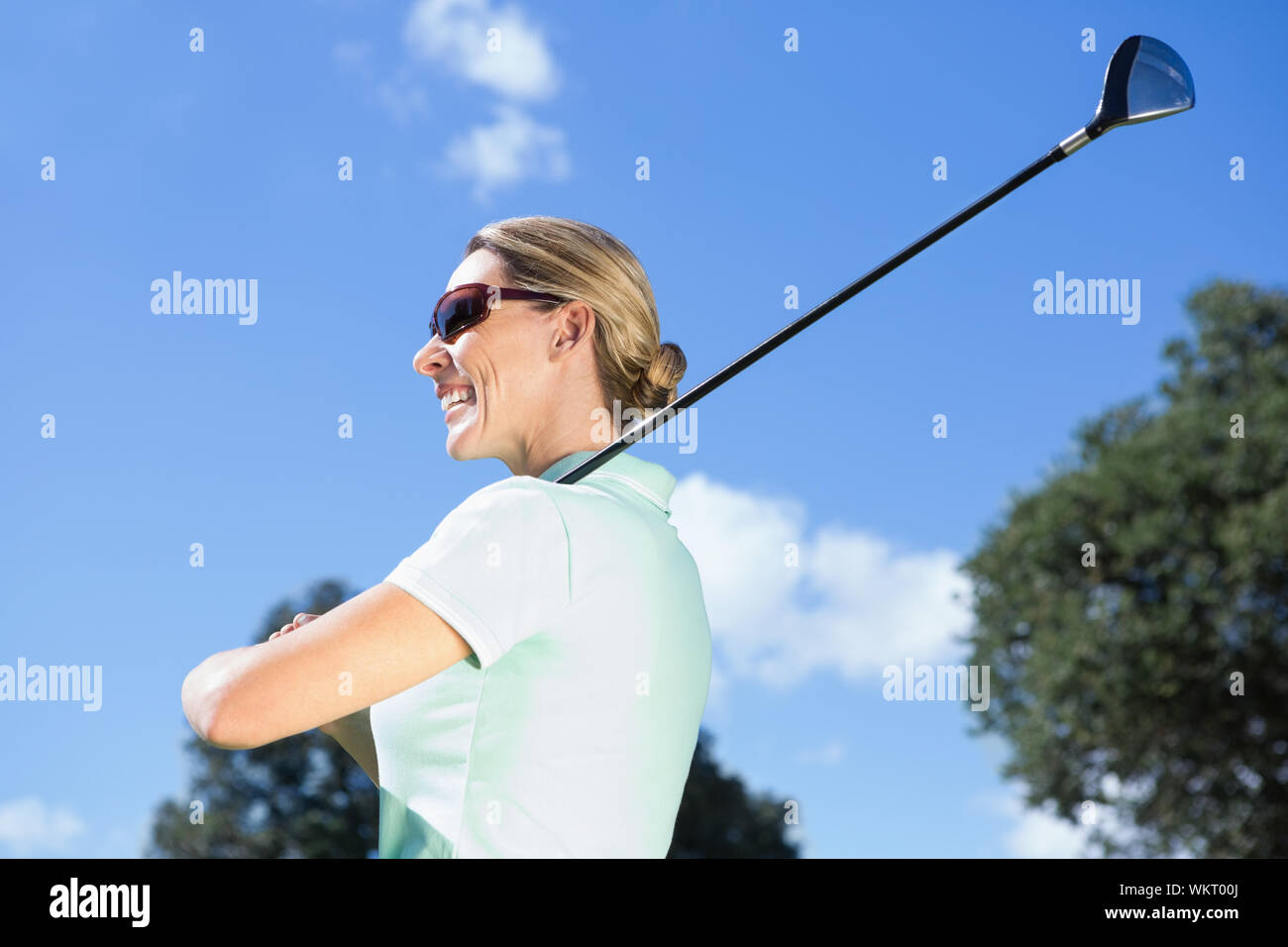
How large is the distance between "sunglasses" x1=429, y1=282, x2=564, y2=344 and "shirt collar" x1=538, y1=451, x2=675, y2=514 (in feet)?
1.17

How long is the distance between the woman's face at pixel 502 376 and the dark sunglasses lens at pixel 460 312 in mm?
27

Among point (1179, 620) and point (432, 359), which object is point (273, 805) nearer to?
point (1179, 620)

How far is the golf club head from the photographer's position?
316 cm

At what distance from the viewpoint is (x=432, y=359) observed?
108 inches

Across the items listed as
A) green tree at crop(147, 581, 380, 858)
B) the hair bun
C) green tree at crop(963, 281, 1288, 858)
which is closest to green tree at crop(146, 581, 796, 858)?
green tree at crop(147, 581, 380, 858)

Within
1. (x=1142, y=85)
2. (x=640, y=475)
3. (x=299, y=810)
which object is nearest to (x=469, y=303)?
(x=640, y=475)

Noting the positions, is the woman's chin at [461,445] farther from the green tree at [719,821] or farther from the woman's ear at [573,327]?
the green tree at [719,821]

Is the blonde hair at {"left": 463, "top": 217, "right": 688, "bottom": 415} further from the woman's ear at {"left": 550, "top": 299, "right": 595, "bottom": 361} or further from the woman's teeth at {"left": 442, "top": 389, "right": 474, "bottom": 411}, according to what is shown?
the woman's teeth at {"left": 442, "top": 389, "right": 474, "bottom": 411}

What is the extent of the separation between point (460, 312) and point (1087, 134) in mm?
1469

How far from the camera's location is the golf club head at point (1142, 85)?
316cm
